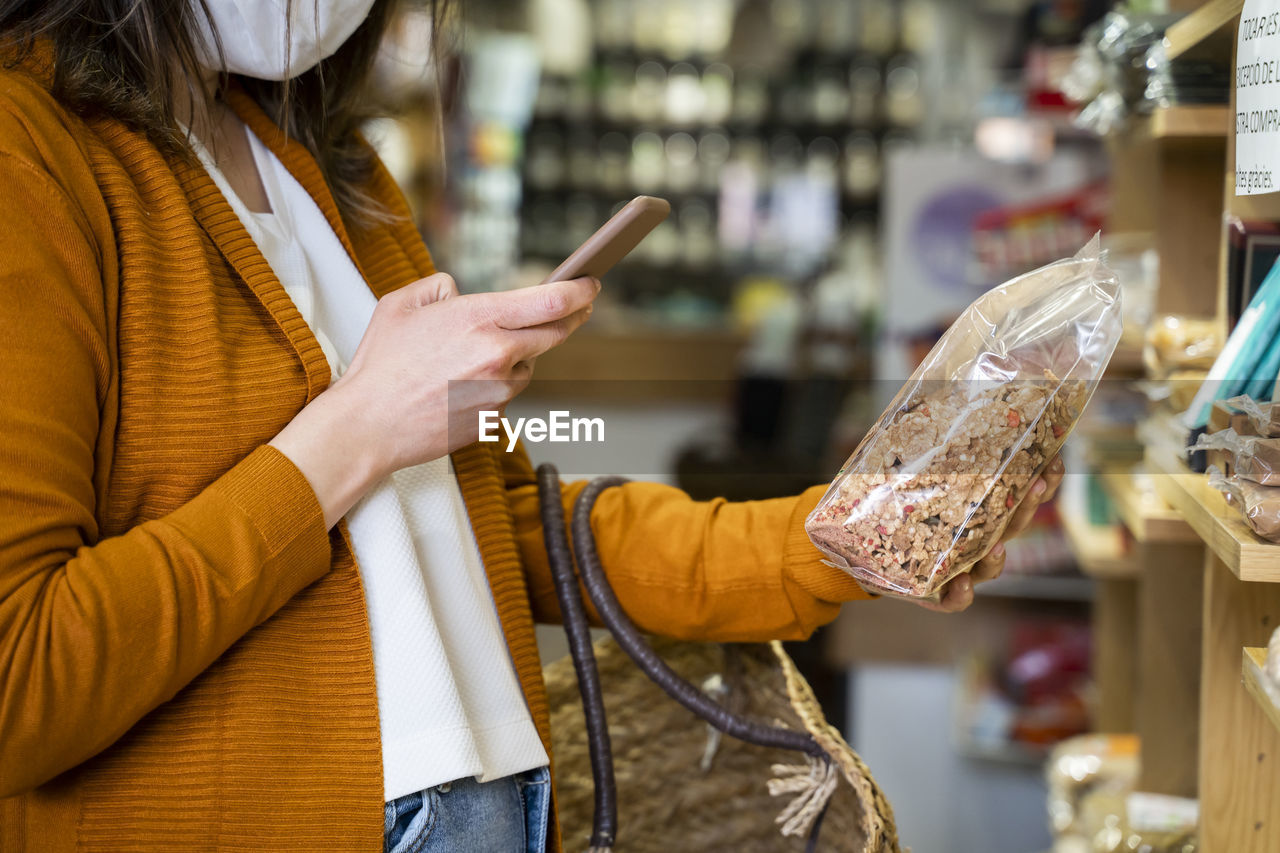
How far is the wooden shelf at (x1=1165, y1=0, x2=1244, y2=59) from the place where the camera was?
966 mm

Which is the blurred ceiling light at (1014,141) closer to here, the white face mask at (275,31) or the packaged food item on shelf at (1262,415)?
the packaged food item on shelf at (1262,415)

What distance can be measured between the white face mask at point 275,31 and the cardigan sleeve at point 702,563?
0.44m

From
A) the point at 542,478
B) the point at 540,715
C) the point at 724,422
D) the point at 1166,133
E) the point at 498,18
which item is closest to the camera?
the point at 540,715

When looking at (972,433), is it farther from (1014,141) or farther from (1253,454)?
(1014,141)

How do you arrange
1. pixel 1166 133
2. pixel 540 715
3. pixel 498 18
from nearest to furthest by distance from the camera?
pixel 540 715
pixel 1166 133
pixel 498 18

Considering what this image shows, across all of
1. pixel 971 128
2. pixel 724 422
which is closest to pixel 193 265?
pixel 724 422

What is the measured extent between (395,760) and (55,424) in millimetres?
342

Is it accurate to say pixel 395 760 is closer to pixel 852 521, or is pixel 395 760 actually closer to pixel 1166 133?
pixel 852 521

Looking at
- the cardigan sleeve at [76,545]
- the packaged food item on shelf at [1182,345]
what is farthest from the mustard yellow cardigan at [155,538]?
the packaged food item on shelf at [1182,345]

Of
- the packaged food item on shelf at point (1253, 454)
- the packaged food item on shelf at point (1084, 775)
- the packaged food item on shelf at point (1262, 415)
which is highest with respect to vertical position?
the packaged food item on shelf at point (1262, 415)

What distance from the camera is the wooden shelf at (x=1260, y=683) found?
2.42ft

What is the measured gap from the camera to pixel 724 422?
526 centimetres

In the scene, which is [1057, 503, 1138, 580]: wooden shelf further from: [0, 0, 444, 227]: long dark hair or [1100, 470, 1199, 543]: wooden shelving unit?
[0, 0, 444, 227]: long dark hair

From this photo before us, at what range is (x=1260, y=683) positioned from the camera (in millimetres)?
768
